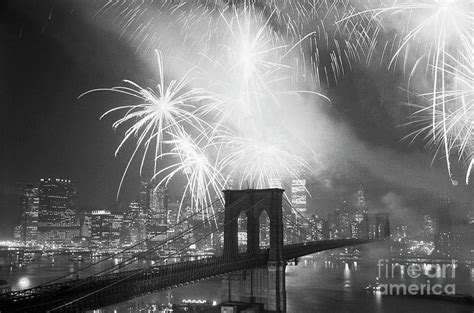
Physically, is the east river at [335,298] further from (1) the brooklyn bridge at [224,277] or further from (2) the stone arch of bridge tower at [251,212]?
(2) the stone arch of bridge tower at [251,212]

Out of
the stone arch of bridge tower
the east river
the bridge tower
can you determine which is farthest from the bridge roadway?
the east river

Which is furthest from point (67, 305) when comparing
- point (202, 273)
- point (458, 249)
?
point (458, 249)

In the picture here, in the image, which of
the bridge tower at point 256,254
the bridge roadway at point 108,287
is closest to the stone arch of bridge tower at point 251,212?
the bridge tower at point 256,254

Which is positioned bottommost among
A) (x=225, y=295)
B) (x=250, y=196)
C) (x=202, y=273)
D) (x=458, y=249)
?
(x=458, y=249)

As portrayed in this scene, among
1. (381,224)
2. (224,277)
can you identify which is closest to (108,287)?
(224,277)

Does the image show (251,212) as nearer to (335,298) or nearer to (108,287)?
(108,287)

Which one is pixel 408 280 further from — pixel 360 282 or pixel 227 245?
pixel 227 245
